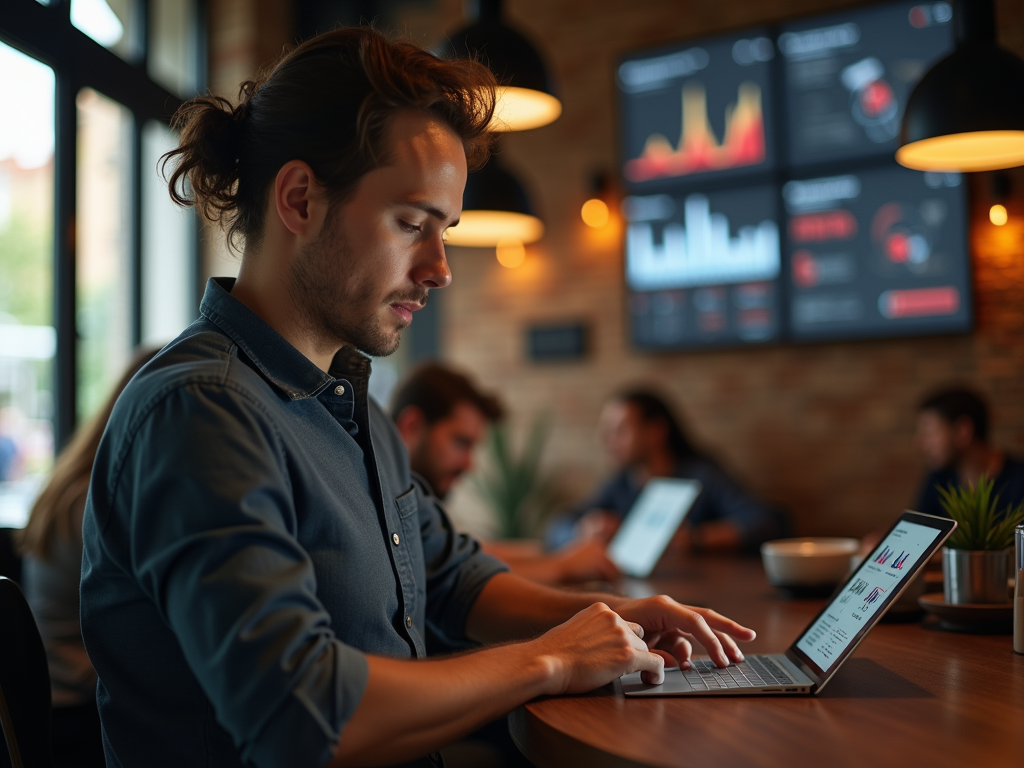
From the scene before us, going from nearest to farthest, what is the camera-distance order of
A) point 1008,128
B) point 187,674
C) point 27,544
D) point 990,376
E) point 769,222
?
1. point 187,674
2. point 1008,128
3. point 27,544
4. point 990,376
5. point 769,222

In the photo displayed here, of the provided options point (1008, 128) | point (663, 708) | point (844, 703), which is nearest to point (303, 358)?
point (663, 708)

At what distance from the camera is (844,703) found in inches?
43.7

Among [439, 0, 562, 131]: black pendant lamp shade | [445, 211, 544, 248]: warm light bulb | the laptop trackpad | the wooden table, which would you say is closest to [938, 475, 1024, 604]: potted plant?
the wooden table

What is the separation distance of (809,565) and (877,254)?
108 inches

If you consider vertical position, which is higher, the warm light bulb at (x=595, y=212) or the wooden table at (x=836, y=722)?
the warm light bulb at (x=595, y=212)

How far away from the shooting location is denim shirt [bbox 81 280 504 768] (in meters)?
0.89

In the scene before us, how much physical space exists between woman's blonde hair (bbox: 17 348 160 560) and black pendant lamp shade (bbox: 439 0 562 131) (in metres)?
1.15

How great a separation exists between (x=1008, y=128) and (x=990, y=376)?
2354 mm

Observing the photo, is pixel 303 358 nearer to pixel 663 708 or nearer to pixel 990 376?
pixel 663 708

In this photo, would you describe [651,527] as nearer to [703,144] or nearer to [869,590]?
[869,590]

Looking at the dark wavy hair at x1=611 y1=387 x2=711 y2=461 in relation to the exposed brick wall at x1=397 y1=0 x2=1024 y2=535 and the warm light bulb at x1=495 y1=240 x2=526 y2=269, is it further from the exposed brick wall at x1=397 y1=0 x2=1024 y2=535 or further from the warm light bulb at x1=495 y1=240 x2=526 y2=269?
the warm light bulb at x1=495 y1=240 x2=526 y2=269

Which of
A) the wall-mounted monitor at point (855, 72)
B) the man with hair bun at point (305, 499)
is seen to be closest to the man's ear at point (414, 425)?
the man with hair bun at point (305, 499)

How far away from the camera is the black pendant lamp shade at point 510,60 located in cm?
241

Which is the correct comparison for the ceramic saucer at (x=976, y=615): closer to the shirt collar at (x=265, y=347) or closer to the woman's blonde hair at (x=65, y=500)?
the shirt collar at (x=265, y=347)
